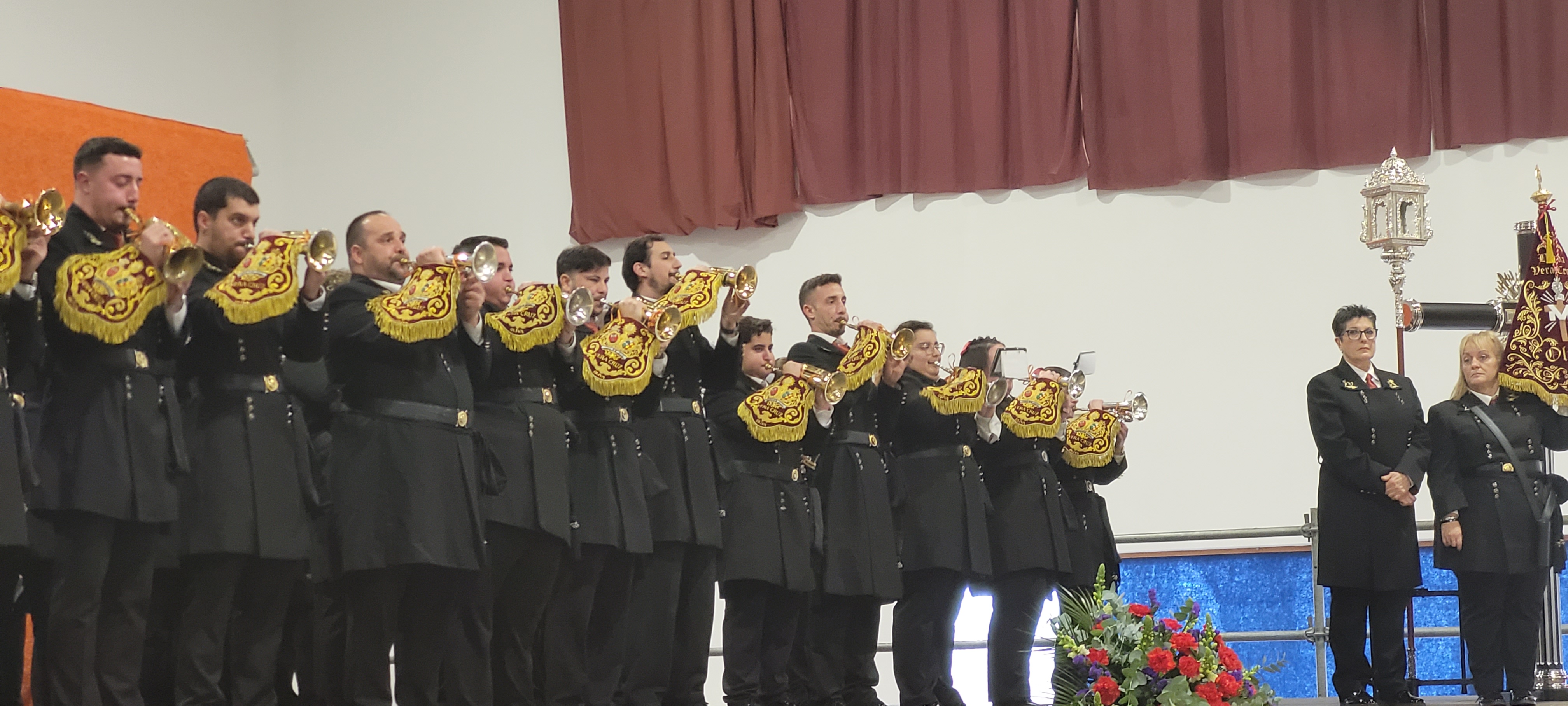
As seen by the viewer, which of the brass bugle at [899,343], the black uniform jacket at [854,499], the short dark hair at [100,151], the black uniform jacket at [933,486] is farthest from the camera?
the black uniform jacket at [933,486]

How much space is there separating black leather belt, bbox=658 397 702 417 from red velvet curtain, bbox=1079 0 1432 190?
4533 millimetres

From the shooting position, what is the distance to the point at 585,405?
4.75 metres

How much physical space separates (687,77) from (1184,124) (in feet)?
9.40

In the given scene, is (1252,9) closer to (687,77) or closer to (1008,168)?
(1008,168)

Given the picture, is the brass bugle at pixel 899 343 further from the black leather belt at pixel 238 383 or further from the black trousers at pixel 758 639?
the black leather belt at pixel 238 383

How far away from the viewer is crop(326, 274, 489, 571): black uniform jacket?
3.92 metres

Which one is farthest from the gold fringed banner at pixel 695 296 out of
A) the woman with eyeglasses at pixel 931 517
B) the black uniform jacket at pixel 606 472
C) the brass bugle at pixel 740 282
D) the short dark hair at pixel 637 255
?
the woman with eyeglasses at pixel 931 517

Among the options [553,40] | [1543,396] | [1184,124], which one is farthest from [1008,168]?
[1543,396]

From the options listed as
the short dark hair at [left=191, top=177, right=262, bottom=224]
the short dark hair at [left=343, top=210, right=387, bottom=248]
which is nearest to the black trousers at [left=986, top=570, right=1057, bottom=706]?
the short dark hair at [left=343, top=210, right=387, bottom=248]

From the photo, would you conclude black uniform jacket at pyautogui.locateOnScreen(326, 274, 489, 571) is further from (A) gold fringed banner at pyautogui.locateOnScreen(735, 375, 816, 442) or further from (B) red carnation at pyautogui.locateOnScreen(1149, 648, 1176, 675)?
(B) red carnation at pyautogui.locateOnScreen(1149, 648, 1176, 675)

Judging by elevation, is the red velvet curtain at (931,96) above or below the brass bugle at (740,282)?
above

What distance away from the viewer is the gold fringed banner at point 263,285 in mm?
3719

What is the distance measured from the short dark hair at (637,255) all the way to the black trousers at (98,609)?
1977 millimetres

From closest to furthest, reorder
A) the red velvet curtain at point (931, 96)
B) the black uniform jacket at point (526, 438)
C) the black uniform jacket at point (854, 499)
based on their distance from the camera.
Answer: the black uniform jacket at point (526, 438), the black uniform jacket at point (854, 499), the red velvet curtain at point (931, 96)
